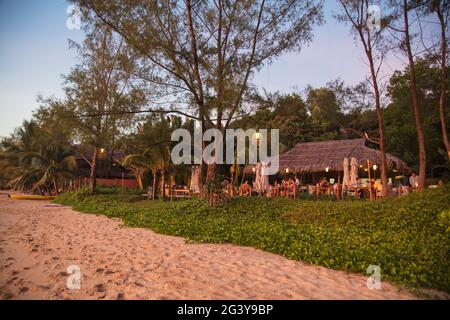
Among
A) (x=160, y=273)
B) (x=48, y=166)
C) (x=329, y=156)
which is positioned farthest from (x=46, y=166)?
(x=160, y=273)

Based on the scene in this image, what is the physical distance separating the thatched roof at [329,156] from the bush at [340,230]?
938 centimetres

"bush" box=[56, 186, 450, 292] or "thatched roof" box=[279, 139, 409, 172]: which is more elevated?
"thatched roof" box=[279, 139, 409, 172]

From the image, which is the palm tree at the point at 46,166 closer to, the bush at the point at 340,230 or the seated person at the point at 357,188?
the bush at the point at 340,230

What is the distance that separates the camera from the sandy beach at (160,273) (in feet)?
12.6

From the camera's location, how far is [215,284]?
414 centimetres

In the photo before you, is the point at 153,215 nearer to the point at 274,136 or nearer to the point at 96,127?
the point at 96,127

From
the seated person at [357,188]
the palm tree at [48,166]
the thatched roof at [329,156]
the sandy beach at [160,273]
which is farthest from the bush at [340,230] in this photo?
the palm tree at [48,166]

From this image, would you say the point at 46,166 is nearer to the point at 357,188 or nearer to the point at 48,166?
the point at 48,166

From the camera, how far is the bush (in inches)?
194

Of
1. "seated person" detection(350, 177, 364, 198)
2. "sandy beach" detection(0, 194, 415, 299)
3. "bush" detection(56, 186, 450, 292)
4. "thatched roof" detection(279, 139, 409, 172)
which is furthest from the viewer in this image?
"thatched roof" detection(279, 139, 409, 172)

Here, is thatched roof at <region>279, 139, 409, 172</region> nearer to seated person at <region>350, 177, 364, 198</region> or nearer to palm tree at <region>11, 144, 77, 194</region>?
seated person at <region>350, 177, 364, 198</region>

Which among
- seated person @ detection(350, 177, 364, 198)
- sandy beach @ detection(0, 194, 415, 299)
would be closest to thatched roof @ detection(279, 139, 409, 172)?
seated person @ detection(350, 177, 364, 198)

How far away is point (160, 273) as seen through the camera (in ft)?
14.9

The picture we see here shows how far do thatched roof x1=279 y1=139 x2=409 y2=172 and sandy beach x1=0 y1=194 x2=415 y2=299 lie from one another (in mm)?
14354
